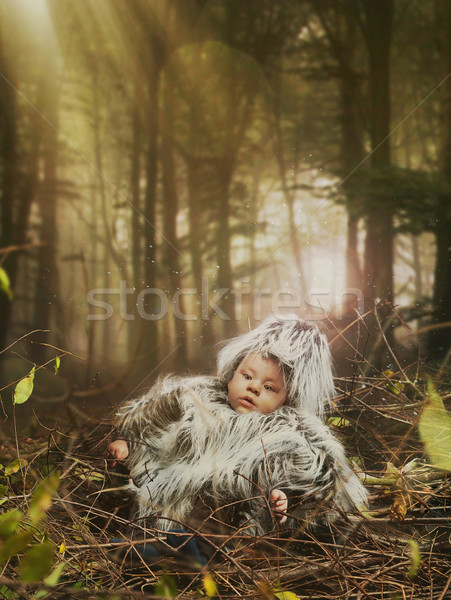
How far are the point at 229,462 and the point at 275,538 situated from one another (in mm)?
166

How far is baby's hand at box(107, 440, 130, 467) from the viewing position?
0.99 m

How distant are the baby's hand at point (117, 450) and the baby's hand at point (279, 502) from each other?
334 mm

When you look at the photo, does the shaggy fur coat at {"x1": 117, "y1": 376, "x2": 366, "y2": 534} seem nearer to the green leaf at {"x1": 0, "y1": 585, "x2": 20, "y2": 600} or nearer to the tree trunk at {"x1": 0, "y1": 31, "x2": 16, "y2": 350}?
the green leaf at {"x1": 0, "y1": 585, "x2": 20, "y2": 600}

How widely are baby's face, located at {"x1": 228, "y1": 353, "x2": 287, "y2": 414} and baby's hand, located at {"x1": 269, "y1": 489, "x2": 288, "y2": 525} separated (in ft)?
0.54

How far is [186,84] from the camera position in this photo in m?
1.30

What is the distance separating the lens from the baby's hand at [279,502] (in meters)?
0.84

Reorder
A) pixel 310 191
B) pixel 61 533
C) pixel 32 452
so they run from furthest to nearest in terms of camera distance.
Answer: pixel 310 191, pixel 32 452, pixel 61 533

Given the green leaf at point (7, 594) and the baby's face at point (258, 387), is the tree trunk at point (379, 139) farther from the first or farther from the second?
the green leaf at point (7, 594)

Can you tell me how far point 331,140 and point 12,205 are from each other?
0.92m

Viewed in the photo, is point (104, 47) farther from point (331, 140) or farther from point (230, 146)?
point (331, 140)

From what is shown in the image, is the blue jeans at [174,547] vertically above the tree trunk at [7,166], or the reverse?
the tree trunk at [7,166]

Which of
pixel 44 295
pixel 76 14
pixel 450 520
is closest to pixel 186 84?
pixel 76 14

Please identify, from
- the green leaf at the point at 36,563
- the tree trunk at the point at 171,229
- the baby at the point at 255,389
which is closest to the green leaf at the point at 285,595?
the baby at the point at 255,389

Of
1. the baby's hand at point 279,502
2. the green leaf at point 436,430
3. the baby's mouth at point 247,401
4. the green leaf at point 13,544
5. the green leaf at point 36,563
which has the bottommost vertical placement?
the baby's hand at point 279,502
